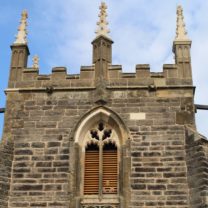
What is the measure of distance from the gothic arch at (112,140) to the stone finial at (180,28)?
3.39 m

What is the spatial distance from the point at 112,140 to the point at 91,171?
3.45 feet

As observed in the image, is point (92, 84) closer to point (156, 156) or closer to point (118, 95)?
point (118, 95)

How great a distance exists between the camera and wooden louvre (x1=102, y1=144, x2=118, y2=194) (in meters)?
13.4

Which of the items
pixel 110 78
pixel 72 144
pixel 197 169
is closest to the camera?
pixel 197 169

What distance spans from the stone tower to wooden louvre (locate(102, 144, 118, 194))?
0.03m

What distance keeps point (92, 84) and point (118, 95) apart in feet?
2.85

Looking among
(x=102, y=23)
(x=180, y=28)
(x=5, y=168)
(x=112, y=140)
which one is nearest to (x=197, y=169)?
(x=112, y=140)

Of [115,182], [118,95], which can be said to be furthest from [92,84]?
[115,182]

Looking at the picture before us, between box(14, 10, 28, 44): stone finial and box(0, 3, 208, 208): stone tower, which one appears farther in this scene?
box(14, 10, 28, 44): stone finial

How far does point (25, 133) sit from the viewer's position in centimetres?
1417

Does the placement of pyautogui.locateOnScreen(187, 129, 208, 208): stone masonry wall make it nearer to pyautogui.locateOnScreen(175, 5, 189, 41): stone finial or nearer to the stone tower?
the stone tower

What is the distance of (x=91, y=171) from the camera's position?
44.8ft

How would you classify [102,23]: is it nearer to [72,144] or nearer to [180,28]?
[180,28]

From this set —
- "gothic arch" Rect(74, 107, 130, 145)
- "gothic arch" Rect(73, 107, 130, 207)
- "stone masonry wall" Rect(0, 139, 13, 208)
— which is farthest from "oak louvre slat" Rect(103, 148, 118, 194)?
"stone masonry wall" Rect(0, 139, 13, 208)
